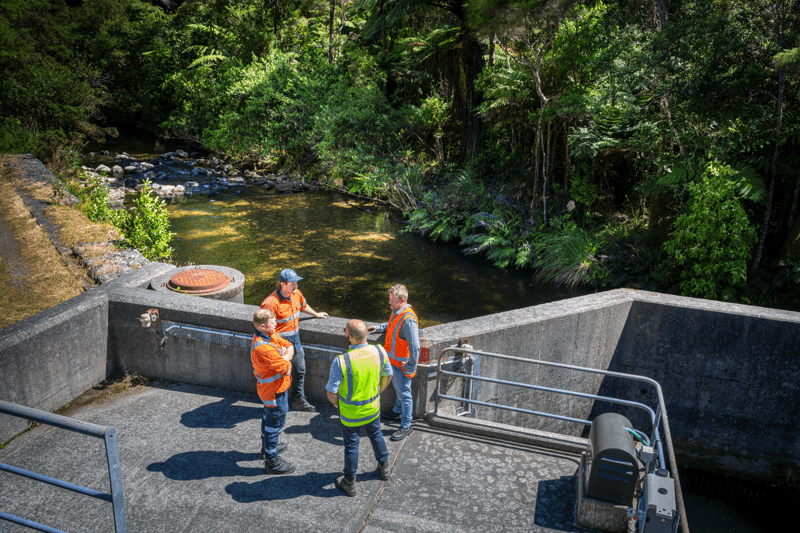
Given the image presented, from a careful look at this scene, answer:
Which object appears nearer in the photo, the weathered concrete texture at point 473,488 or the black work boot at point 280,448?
the weathered concrete texture at point 473,488

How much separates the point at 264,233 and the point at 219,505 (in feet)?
42.4

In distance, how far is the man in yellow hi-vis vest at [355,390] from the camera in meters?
4.76

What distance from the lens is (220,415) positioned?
6094 mm

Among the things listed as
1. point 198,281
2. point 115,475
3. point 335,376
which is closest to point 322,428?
point 335,376

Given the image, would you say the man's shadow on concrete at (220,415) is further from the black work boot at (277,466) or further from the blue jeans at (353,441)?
the blue jeans at (353,441)

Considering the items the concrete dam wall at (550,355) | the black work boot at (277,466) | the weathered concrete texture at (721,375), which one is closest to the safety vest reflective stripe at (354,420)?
the black work boot at (277,466)

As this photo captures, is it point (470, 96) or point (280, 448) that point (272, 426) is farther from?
point (470, 96)

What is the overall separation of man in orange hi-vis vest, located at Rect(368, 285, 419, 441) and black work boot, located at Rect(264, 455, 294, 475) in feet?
3.71

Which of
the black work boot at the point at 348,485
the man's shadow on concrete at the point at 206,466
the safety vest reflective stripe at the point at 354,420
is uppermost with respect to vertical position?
the safety vest reflective stripe at the point at 354,420

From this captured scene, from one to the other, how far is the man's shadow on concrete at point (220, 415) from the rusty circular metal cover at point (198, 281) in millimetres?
1776

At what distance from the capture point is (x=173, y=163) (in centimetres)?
2577

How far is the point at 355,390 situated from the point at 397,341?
102 centimetres

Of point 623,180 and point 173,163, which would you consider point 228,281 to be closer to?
point 623,180

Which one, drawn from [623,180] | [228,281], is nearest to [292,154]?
[623,180]
